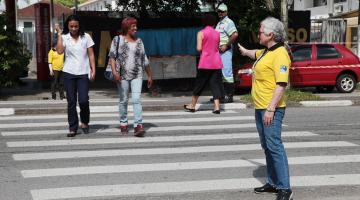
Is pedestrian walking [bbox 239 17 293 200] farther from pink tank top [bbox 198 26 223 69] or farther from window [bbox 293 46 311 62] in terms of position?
window [bbox 293 46 311 62]

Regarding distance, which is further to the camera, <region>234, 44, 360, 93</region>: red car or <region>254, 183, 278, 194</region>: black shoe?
<region>234, 44, 360, 93</region>: red car

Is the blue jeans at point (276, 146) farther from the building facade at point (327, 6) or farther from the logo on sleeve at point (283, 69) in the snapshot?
the building facade at point (327, 6)

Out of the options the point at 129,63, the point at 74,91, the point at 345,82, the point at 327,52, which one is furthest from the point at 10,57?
the point at 345,82

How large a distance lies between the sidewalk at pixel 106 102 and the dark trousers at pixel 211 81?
4.05ft

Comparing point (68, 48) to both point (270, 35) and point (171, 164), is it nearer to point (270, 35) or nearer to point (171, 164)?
point (171, 164)

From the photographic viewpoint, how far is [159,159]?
24.3 feet

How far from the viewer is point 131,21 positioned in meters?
8.75

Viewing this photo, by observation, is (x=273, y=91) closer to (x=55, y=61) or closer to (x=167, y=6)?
(x=55, y=61)

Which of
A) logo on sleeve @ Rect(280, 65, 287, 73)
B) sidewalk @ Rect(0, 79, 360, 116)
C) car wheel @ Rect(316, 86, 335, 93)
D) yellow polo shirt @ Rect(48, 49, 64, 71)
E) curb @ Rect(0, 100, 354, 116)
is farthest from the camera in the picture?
car wheel @ Rect(316, 86, 335, 93)

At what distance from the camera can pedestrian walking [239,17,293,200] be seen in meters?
5.17

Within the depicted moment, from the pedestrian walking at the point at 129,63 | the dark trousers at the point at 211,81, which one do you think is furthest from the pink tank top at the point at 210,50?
the pedestrian walking at the point at 129,63

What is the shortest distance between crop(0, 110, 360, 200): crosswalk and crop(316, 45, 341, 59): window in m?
7.12

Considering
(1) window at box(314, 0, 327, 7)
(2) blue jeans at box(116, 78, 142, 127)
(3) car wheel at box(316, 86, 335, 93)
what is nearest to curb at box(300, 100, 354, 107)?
(3) car wheel at box(316, 86, 335, 93)

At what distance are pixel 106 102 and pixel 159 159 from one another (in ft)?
22.4
